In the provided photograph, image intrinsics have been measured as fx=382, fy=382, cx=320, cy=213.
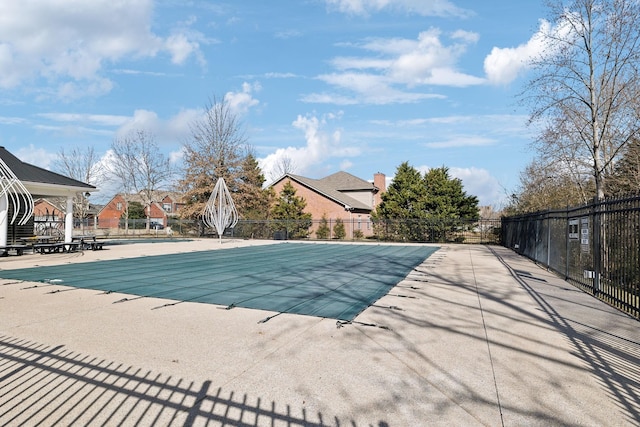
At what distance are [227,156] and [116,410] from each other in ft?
121

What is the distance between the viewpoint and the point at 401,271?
12148 mm

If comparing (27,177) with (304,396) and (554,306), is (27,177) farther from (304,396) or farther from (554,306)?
(554,306)

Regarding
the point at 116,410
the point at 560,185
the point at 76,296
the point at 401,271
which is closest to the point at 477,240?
the point at 560,185

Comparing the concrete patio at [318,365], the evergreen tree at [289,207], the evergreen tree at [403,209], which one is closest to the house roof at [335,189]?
the evergreen tree at [289,207]

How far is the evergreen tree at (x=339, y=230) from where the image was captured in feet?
108

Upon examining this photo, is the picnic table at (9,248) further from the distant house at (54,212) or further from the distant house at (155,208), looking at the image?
the distant house at (155,208)

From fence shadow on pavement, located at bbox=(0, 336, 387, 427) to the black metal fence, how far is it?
261 inches

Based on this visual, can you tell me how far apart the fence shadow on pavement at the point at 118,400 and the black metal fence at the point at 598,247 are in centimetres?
663

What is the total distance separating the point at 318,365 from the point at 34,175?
19.6 metres

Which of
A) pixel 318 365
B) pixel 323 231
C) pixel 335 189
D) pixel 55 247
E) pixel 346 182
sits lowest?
pixel 318 365

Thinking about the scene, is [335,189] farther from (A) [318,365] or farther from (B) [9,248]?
(A) [318,365]

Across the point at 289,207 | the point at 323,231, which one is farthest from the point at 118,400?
the point at 289,207

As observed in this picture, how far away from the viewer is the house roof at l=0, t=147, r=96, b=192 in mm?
17203

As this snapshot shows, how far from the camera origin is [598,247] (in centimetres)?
793
